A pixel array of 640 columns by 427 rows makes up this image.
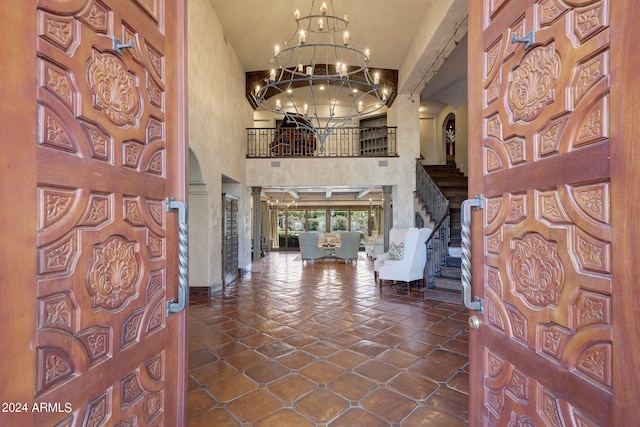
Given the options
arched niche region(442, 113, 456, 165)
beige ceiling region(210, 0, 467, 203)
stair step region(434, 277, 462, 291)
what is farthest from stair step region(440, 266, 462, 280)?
arched niche region(442, 113, 456, 165)

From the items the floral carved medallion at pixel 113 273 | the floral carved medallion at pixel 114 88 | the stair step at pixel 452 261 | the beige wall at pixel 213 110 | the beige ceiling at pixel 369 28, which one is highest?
the beige ceiling at pixel 369 28

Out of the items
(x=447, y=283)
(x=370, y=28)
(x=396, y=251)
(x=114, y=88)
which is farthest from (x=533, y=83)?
(x=370, y=28)

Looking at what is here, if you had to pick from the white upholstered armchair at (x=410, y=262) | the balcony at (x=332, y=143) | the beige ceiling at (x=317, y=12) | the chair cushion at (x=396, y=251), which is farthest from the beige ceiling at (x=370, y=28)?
the chair cushion at (x=396, y=251)

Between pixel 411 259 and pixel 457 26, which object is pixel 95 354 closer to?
pixel 411 259

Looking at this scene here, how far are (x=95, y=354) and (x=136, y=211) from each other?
0.44 m

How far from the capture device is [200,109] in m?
4.79

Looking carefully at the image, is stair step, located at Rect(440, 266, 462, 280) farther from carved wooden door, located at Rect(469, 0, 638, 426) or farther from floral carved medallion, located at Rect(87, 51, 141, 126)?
floral carved medallion, located at Rect(87, 51, 141, 126)

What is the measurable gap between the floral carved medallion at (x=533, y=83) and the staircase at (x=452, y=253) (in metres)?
4.17

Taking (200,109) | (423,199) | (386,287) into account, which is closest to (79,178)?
(200,109)

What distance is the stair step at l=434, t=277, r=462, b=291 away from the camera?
471cm

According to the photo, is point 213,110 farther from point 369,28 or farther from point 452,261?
point 452,261

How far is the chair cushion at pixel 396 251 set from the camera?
5805 millimetres

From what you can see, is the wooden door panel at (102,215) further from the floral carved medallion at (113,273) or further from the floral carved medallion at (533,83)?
the floral carved medallion at (533,83)

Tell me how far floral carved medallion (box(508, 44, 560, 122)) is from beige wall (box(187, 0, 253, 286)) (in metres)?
4.20
